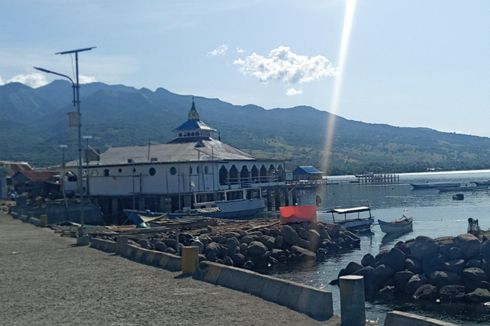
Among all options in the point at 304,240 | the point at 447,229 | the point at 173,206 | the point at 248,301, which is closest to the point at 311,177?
the point at 173,206

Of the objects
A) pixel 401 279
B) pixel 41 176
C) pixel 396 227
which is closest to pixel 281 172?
pixel 396 227

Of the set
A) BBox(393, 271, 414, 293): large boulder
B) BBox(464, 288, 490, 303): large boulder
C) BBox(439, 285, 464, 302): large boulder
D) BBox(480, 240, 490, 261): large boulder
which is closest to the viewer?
BBox(464, 288, 490, 303): large boulder

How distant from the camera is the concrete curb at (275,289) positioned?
1362 cm

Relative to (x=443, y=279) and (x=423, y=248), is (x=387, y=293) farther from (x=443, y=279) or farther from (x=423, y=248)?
(x=423, y=248)

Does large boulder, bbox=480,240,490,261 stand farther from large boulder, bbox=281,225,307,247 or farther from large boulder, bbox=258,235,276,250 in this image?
large boulder, bbox=281,225,307,247

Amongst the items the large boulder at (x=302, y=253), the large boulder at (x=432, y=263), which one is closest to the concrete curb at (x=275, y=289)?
the large boulder at (x=432, y=263)

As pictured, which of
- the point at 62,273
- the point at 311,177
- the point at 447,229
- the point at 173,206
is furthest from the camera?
the point at 311,177

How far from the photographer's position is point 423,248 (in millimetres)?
28438

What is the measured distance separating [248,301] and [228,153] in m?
57.8

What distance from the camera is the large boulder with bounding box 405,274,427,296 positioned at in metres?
25.0

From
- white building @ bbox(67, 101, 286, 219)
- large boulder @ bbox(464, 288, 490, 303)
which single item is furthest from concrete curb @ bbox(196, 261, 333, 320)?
white building @ bbox(67, 101, 286, 219)

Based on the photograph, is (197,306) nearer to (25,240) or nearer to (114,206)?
(25,240)

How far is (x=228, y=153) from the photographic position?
72688 millimetres

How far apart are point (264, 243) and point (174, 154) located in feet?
105
